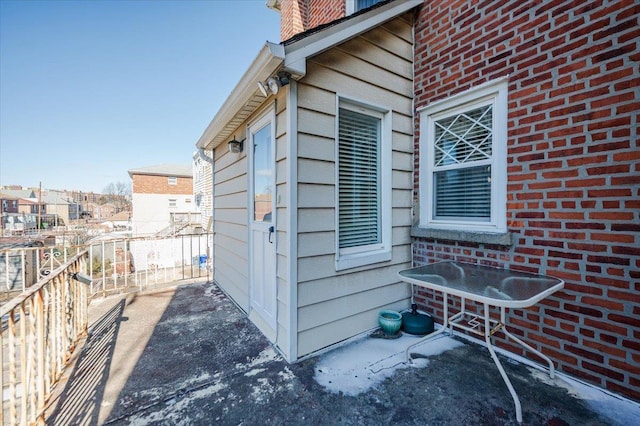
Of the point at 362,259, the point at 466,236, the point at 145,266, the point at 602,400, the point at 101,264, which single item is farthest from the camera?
the point at 145,266

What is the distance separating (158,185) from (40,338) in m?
22.0

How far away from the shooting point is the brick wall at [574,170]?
1741 millimetres

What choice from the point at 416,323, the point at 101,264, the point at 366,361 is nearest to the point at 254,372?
the point at 366,361

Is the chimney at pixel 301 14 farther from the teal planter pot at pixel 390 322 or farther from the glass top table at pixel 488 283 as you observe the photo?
the teal planter pot at pixel 390 322

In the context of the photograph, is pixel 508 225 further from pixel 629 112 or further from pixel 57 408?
pixel 57 408

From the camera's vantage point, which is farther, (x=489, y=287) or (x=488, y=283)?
(x=488, y=283)

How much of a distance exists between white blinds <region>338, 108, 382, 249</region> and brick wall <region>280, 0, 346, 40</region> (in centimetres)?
343

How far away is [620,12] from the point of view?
1767 mm

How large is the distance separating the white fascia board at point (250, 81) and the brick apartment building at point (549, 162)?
1.81m

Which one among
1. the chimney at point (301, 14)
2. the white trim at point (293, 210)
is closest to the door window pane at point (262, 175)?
the white trim at point (293, 210)

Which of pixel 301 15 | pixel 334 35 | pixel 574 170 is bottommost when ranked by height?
pixel 574 170

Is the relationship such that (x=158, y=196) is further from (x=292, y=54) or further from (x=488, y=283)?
(x=488, y=283)

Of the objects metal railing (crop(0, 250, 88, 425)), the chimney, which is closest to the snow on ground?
metal railing (crop(0, 250, 88, 425))

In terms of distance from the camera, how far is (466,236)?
2.56m
